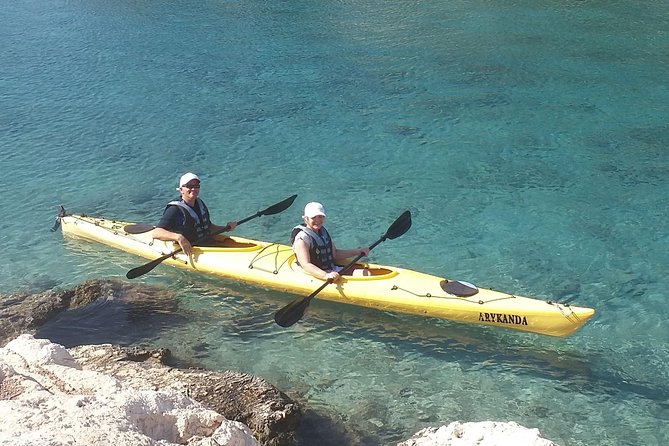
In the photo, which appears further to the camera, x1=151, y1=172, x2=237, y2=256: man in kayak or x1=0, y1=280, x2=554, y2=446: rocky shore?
x1=151, y1=172, x2=237, y2=256: man in kayak

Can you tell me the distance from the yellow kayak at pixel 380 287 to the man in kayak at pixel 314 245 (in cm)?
13

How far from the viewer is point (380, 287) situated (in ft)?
21.4

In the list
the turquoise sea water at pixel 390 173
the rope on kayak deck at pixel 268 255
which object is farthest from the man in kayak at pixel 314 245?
the turquoise sea water at pixel 390 173

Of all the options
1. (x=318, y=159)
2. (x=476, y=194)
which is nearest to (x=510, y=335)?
(x=476, y=194)

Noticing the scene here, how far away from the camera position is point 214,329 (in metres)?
6.71

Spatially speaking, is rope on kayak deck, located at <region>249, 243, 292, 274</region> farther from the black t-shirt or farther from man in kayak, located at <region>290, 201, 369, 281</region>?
the black t-shirt

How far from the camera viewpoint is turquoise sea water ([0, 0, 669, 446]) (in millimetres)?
5910

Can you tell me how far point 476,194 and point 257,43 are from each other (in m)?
9.44

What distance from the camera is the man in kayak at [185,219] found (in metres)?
7.26

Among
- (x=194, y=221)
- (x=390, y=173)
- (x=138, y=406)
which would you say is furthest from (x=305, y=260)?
(x=390, y=173)

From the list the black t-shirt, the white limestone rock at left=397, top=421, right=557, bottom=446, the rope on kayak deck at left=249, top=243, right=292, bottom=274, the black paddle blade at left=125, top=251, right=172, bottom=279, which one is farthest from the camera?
the black t-shirt

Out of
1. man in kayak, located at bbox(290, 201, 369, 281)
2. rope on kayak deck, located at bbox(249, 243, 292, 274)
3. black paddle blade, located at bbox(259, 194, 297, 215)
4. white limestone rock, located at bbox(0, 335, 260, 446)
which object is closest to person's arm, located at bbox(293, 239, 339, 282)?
man in kayak, located at bbox(290, 201, 369, 281)

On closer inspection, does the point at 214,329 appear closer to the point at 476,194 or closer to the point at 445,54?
the point at 476,194

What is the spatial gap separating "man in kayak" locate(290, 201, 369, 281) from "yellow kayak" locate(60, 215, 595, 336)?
0.43 feet
